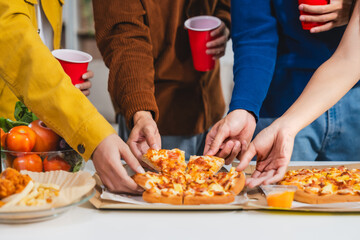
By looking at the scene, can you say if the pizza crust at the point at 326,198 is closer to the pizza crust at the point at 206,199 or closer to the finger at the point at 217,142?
the pizza crust at the point at 206,199

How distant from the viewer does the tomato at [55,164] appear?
1.13 meters

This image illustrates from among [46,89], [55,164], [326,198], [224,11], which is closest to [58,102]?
[46,89]

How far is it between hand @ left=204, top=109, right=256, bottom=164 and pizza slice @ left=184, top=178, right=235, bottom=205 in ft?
0.99

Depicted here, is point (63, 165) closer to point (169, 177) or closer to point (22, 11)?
point (169, 177)

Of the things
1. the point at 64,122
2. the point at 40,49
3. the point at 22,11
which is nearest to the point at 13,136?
the point at 64,122

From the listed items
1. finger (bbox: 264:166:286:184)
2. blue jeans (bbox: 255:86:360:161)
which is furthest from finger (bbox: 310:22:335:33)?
finger (bbox: 264:166:286:184)

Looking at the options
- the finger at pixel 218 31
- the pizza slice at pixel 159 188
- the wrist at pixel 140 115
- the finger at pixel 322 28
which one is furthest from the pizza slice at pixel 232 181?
the finger at pixel 218 31

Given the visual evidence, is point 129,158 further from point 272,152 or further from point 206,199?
point 272,152

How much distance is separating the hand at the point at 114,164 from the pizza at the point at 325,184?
0.43m

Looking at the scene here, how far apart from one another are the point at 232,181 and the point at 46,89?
1.86 ft

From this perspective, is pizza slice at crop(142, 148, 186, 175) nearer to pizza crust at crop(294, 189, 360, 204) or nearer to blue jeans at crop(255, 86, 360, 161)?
pizza crust at crop(294, 189, 360, 204)

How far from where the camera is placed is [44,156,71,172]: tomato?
1132 mm

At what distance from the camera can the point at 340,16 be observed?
1.45m

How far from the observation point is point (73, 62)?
4.97 feet
